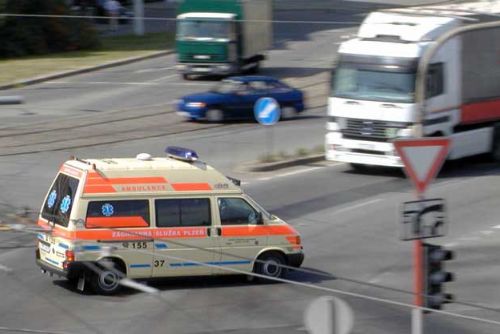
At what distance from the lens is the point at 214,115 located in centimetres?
3747

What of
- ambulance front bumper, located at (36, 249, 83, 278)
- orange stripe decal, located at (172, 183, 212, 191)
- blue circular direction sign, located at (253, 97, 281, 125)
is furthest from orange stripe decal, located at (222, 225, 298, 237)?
blue circular direction sign, located at (253, 97, 281, 125)

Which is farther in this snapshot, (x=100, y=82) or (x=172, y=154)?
(x=100, y=82)

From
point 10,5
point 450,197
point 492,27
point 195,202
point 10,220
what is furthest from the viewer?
point 10,5

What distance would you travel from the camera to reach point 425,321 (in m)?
17.3

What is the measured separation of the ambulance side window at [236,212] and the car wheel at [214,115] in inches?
709

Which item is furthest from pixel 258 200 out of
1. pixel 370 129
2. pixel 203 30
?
pixel 203 30

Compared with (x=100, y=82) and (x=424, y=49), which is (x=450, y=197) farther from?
(x=100, y=82)

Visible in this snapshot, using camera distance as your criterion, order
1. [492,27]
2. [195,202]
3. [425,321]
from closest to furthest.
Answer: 1. [425,321]
2. [195,202]
3. [492,27]

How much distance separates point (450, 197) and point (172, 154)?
30.2 feet

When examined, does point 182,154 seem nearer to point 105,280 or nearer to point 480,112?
point 105,280

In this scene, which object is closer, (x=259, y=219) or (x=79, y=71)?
(x=259, y=219)

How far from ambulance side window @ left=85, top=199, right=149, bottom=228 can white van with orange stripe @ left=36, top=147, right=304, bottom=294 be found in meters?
0.02

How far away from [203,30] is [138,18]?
466 inches

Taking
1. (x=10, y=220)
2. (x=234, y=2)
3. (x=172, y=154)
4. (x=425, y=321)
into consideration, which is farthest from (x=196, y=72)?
(x=425, y=321)
